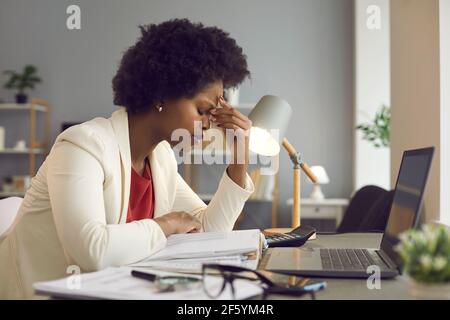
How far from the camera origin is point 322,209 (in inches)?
183

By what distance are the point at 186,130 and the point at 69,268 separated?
44 centimetres

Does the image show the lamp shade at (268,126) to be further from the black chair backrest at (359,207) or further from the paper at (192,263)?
the black chair backrest at (359,207)

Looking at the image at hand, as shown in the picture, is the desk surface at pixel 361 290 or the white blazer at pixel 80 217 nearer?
the desk surface at pixel 361 290

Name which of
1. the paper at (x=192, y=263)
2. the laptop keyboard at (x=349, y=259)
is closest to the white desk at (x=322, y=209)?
the laptop keyboard at (x=349, y=259)

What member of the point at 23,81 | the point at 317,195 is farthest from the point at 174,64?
the point at 23,81

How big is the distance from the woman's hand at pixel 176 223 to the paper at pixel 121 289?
36 cm

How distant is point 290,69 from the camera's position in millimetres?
5172

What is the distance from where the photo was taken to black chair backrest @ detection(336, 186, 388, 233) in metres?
2.76

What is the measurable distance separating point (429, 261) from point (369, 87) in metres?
4.29

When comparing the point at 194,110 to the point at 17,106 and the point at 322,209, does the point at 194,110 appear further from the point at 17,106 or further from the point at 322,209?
the point at 17,106

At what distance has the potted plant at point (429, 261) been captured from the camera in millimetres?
751

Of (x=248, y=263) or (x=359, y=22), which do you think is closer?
Answer: (x=248, y=263)
